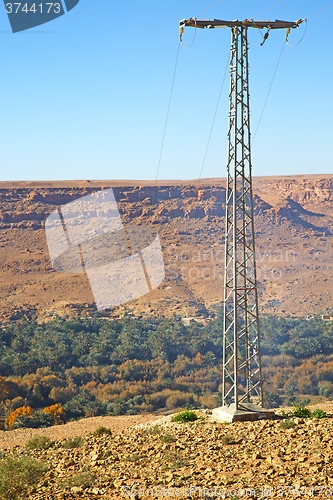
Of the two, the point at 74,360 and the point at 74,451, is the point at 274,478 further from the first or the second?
the point at 74,360

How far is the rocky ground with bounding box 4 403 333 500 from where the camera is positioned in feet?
21.5

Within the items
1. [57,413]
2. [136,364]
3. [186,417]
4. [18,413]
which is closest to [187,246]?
[136,364]

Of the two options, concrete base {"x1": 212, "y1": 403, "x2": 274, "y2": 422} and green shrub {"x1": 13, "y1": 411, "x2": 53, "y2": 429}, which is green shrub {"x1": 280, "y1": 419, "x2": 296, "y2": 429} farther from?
green shrub {"x1": 13, "y1": 411, "x2": 53, "y2": 429}

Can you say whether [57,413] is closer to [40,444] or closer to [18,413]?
[18,413]

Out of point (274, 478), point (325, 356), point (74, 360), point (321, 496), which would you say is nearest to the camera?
point (321, 496)

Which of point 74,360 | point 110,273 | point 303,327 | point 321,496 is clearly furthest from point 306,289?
point 321,496

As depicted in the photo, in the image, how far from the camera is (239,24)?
421 inches

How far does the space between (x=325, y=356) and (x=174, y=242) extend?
33.6 m

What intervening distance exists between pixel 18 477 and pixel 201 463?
3075mm

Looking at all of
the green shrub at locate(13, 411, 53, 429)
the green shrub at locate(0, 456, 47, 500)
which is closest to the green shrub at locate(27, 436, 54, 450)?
the green shrub at locate(0, 456, 47, 500)

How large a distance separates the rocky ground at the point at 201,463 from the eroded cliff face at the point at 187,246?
37.8m

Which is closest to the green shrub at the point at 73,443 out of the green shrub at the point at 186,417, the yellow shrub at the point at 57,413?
the green shrub at the point at 186,417

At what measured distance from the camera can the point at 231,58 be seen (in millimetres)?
11078

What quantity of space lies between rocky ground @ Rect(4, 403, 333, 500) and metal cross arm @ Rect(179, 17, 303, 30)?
9.25 meters
